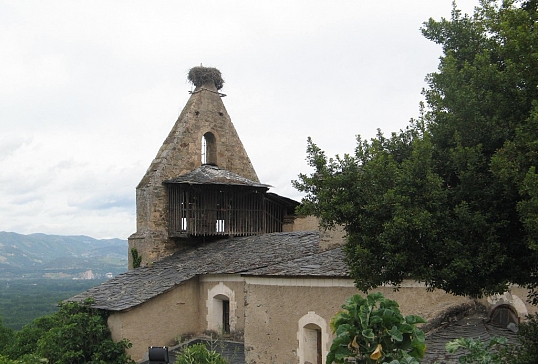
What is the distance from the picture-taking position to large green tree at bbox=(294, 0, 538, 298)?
27.2 feet

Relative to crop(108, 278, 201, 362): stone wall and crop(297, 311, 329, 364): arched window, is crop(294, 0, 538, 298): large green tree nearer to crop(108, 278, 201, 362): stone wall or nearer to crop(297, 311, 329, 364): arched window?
crop(297, 311, 329, 364): arched window

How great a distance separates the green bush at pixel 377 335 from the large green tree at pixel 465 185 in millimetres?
1606

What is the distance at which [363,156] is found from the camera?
10156 millimetres

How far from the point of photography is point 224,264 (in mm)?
19219

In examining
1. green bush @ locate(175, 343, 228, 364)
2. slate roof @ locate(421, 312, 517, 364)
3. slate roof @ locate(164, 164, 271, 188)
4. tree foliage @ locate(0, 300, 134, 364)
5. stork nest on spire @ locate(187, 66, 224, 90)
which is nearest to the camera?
slate roof @ locate(421, 312, 517, 364)

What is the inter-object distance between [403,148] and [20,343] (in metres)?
19.6

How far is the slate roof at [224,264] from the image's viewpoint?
50.3ft

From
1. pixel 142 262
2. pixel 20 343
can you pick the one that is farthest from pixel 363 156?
pixel 20 343

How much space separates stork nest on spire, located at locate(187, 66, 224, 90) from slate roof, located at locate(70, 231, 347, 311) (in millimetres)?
8507

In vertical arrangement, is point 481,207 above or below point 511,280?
above

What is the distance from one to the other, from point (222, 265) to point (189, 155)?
25.9 feet

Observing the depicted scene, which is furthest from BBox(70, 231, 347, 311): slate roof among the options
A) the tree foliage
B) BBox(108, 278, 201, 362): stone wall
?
the tree foliage

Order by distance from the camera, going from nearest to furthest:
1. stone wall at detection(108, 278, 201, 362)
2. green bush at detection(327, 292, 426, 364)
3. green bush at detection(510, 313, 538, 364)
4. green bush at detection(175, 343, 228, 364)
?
green bush at detection(327, 292, 426, 364), green bush at detection(510, 313, 538, 364), green bush at detection(175, 343, 228, 364), stone wall at detection(108, 278, 201, 362)

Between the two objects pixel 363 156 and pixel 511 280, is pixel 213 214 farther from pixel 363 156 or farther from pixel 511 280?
pixel 511 280
